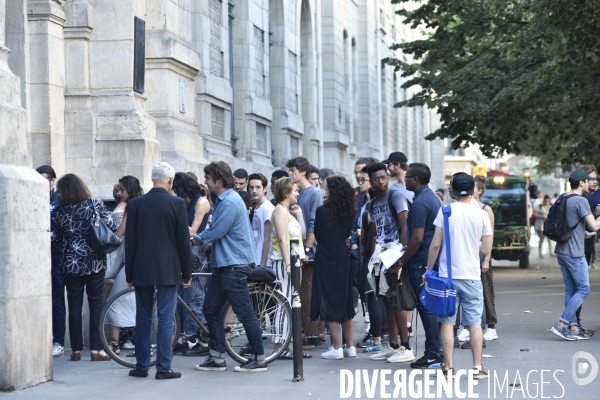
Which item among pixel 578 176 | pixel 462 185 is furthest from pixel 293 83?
pixel 462 185

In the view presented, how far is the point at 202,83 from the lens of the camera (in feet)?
56.0

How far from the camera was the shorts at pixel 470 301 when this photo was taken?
875 centimetres

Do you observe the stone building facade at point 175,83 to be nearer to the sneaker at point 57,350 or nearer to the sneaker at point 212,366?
the sneaker at point 57,350

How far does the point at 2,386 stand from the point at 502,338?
6009 millimetres

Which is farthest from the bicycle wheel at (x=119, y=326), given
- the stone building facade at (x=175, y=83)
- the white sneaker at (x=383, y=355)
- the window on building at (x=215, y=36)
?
the window on building at (x=215, y=36)

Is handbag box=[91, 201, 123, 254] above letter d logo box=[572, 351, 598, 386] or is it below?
above

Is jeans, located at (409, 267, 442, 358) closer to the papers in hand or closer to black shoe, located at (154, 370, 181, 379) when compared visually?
the papers in hand

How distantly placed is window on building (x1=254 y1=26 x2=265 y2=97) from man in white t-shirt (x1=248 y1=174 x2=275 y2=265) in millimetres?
10194

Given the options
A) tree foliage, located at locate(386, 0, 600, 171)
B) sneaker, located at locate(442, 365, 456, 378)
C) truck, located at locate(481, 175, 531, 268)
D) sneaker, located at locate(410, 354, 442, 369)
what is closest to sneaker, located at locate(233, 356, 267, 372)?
sneaker, located at locate(410, 354, 442, 369)

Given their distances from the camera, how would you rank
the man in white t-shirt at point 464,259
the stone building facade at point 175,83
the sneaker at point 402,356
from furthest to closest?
the stone building facade at point 175,83, the sneaker at point 402,356, the man in white t-shirt at point 464,259

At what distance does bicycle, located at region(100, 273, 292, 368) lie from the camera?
9.63 metres

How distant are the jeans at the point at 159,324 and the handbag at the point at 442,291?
2143mm

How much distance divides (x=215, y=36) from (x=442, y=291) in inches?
422

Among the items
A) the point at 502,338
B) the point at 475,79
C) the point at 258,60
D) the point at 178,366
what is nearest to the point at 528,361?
the point at 502,338
